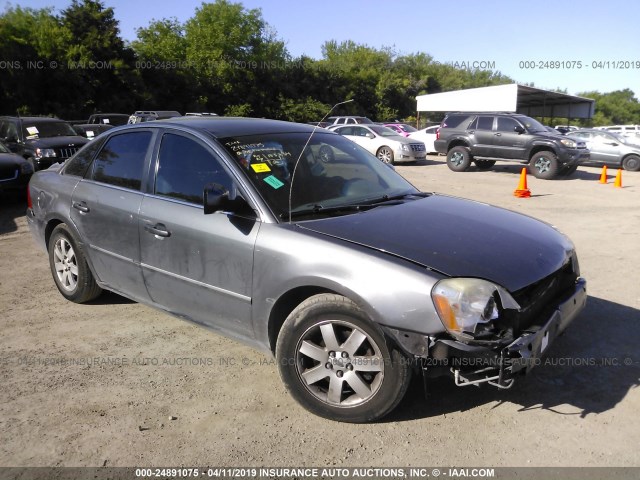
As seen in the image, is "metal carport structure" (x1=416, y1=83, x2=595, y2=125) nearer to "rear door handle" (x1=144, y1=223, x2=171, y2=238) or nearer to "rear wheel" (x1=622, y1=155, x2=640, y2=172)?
"rear wheel" (x1=622, y1=155, x2=640, y2=172)

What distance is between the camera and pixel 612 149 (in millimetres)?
18594

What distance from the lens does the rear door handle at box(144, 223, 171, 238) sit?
3771 millimetres

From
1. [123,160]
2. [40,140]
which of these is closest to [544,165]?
Answer: [40,140]

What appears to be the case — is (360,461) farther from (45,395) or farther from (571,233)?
(571,233)

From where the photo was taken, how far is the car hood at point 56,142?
11.8 m

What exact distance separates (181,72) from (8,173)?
1257 inches

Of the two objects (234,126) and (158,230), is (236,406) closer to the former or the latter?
(158,230)

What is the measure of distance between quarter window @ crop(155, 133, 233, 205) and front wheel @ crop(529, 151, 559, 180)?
13830 millimetres

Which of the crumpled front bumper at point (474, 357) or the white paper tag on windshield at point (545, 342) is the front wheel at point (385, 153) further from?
the crumpled front bumper at point (474, 357)

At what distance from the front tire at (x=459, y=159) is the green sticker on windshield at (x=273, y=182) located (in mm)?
15109

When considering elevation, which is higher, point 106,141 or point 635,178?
point 106,141

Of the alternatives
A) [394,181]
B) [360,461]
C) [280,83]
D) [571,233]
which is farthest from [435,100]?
[360,461]

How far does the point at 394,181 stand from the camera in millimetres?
4371

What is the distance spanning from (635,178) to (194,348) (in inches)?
629
